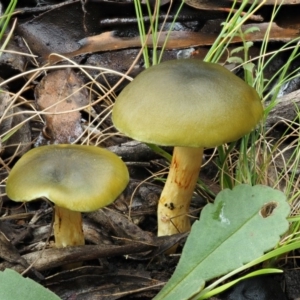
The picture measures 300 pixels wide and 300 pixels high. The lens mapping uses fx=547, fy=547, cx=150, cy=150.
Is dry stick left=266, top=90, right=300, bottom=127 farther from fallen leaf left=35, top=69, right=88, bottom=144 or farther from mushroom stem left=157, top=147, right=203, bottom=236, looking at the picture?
fallen leaf left=35, top=69, right=88, bottom=144

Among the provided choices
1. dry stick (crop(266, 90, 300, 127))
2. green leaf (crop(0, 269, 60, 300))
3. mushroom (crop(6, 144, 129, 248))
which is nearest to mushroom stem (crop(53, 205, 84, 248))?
mushroom (crop(6, 144, 129, 248))

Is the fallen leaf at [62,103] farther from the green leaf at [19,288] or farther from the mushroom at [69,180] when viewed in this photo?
the green leaf at [19,288]

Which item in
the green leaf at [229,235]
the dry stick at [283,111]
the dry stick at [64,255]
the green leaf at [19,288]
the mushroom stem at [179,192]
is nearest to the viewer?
the green leaf at [19,288]

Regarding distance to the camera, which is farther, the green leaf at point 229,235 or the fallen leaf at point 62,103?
the fallen leaf at point 62,103

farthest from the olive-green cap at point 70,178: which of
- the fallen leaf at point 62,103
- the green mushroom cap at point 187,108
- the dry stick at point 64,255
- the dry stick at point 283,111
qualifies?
the dry stick at point 283,111

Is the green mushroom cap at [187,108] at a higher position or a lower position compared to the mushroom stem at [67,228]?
higher

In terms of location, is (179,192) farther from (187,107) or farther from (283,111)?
(283,111)
